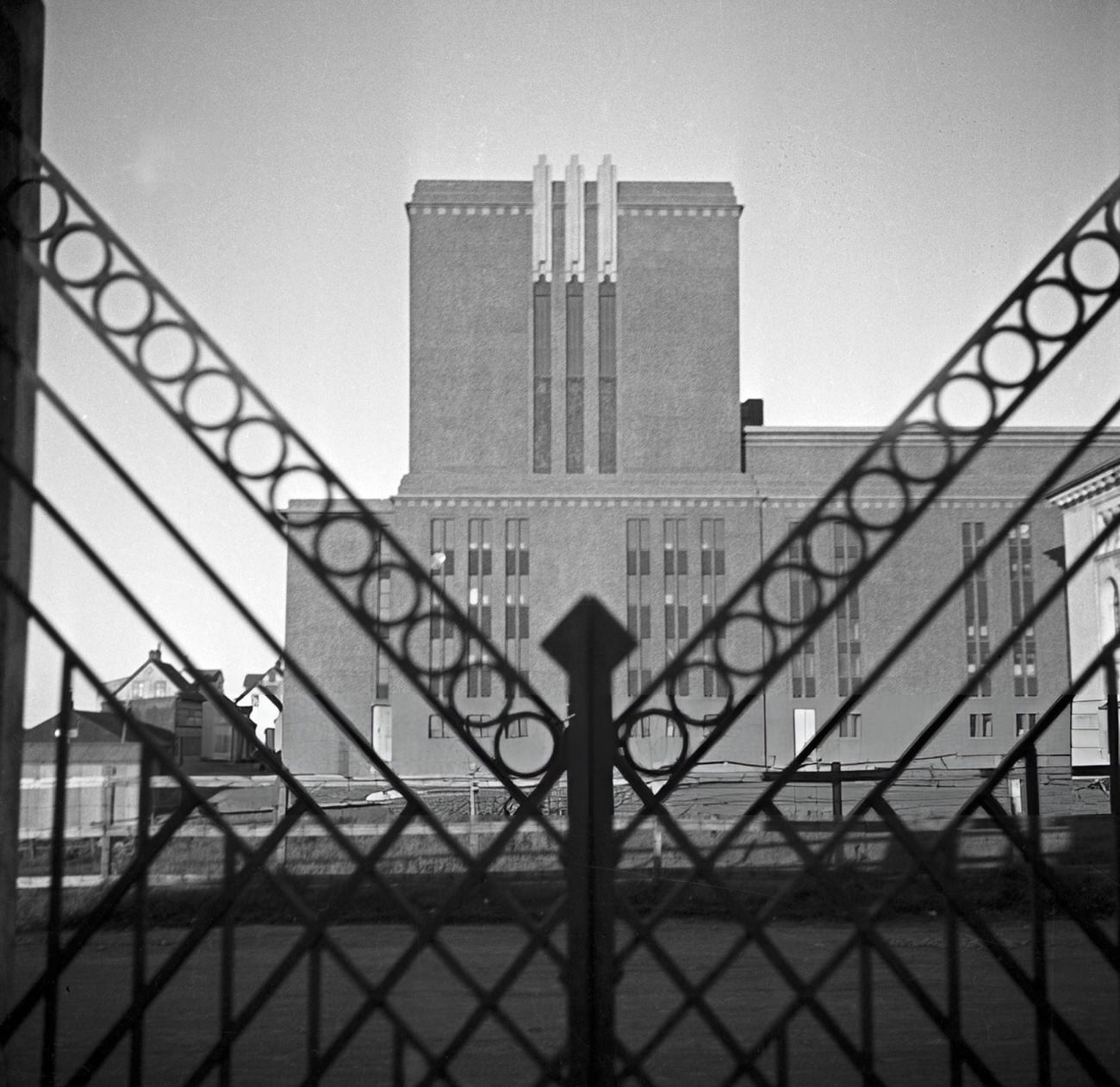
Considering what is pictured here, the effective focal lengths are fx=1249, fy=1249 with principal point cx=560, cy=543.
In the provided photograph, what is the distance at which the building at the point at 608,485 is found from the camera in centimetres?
2505

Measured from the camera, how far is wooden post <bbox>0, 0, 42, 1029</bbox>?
167cm

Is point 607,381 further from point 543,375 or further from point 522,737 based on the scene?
point 522,737

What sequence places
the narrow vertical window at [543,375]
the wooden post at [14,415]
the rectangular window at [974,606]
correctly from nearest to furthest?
the wooden post at [14,415], the rectangular window at [974,606], the narrow vertical window at [543,375]

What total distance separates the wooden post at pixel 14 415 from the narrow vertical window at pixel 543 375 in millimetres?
24787

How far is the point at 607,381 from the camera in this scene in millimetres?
27328

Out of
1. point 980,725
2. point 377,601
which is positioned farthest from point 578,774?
point 980,725

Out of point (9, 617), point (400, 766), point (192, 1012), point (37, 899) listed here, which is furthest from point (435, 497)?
point (9, 617)

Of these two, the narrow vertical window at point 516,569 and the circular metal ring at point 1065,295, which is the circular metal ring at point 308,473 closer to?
the circular metal ring at point 1065,295

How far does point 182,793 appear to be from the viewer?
1.48 metres

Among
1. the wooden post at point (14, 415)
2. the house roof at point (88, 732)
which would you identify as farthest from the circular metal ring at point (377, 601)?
the house roof at point (88, 732)

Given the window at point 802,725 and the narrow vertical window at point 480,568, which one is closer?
the window at point 802,725

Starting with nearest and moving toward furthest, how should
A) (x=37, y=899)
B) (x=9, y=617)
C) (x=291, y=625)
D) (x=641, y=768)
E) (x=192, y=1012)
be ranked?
(x=641, y=768), (x=9, y=617), (x=192, y=1012), (x=37, y=899), (x=291, y=625)

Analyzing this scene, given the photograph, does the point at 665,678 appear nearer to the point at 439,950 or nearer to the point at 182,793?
the point at 439,950

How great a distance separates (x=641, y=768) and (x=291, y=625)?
78.8 ft
